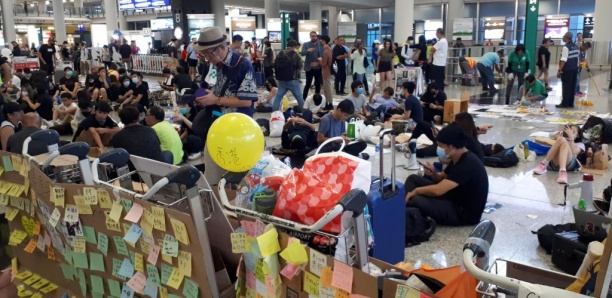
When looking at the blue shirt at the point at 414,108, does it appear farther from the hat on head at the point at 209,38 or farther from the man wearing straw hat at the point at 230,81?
the hat on head at the point at 209,38

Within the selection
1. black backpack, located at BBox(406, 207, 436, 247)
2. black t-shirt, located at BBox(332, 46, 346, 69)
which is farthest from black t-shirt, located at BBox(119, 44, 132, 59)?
black backpack, located at BBox(406, 207, 436, 247)

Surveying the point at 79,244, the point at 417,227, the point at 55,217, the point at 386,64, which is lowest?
the point at 417,227

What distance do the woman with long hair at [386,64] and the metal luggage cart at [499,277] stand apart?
39.7 feet

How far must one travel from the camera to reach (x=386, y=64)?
46.0 ft

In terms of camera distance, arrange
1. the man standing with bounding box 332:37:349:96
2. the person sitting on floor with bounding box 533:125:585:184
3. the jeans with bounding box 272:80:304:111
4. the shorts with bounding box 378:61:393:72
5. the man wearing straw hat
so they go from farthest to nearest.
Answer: the man standing with bounding box 332:37:349:96 → the shorts with bounding box 378:61:393:72 → the jeans with bounding box 272:80:304:111 → the person sitting on floor with bounding box 533:125:585:184 → the man wearing straw hat

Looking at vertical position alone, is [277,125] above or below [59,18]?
below

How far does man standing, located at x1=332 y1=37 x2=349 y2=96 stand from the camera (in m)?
14.1

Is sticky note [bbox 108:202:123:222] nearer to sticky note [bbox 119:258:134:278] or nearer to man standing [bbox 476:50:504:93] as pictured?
sticky note [bbox 119:258:134:278]

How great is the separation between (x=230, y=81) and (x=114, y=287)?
6.54 feet

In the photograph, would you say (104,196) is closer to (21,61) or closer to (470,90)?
(470,90)

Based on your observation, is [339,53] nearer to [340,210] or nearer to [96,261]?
[96,261]

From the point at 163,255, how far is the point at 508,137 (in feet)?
24.2

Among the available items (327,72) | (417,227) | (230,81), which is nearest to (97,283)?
(230,81)

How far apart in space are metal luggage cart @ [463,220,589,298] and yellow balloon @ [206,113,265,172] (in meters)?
1.51
